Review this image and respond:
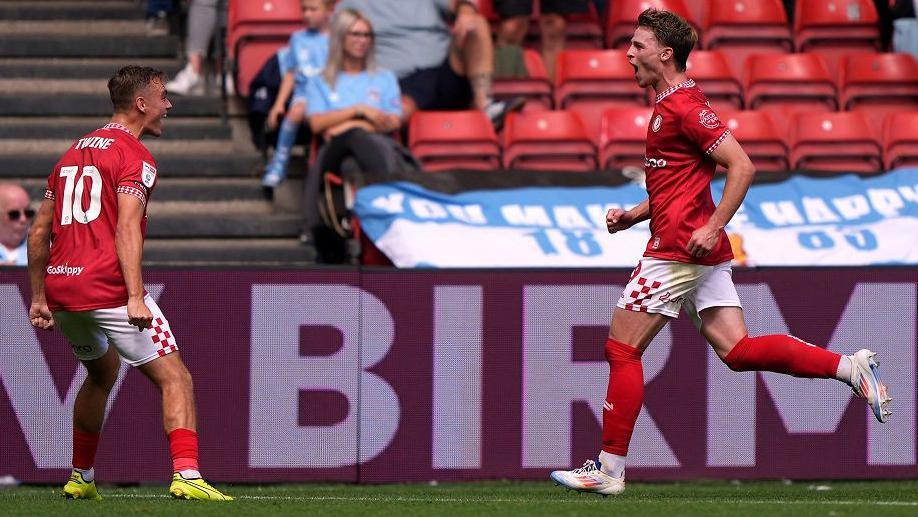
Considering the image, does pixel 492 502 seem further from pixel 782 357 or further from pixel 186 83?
pixel 186 83

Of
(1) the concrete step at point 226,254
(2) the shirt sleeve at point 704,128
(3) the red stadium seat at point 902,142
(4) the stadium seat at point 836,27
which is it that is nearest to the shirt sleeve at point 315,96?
(1) the concrete step at point 226,254

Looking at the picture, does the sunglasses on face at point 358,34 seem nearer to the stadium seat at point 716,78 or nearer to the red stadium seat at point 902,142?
the stadium seat at point 716,78

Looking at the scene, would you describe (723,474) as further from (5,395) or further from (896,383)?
(5,395)

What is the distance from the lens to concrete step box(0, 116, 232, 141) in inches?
453

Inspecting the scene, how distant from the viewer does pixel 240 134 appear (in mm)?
11727

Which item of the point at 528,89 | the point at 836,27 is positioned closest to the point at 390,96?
the point at 528,89

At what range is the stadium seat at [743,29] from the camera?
41.2 ft

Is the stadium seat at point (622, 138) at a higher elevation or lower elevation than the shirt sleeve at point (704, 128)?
higher

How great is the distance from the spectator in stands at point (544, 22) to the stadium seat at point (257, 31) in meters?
1.48

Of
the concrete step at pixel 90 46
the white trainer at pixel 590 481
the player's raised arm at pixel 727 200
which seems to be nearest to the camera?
the player's raised arm at pixel 727 200

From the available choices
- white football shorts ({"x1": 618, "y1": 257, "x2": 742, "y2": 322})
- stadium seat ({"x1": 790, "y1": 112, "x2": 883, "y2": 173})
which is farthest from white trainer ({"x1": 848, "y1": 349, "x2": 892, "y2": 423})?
stadium seat ({"x1": 790, "y1": 112, "x2": 883, "y2": 173})

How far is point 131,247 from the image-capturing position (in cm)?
641

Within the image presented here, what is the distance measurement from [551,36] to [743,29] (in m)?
1.52

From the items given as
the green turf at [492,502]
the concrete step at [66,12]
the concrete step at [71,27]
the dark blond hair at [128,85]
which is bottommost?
the green turf at [492,502]
